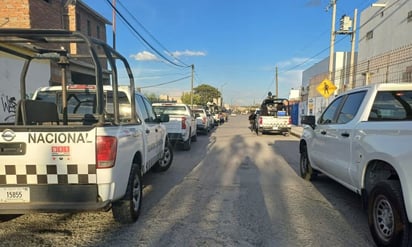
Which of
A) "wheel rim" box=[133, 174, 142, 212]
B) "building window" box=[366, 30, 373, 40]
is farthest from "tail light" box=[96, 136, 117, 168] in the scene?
"building window" box=[366, 30, 373, 40]

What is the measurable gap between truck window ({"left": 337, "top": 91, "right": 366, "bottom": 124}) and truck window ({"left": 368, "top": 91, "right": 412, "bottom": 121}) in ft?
0.94

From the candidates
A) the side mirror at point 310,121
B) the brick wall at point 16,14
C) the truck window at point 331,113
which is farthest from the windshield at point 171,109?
the truck window at point 331,113

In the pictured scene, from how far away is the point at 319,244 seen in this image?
407cm

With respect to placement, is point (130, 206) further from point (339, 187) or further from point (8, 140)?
point (339, 187)

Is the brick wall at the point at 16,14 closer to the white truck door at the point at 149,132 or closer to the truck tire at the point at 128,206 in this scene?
the white truck door at the point at 149,132

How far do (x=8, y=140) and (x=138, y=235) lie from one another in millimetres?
1882

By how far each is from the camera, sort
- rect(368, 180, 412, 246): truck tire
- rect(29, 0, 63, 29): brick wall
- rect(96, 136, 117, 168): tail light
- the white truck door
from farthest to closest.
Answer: rect(29, 0, 63, 29): brick wall < the white truck door < rect(96, 136, 117, 168): tail light < rect(368, 180, 412, 246): truck tire

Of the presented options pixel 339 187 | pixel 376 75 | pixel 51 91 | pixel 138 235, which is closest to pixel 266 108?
pixel 376 75

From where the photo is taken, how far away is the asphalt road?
4152mm

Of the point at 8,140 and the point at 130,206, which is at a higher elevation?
the point at 8,140

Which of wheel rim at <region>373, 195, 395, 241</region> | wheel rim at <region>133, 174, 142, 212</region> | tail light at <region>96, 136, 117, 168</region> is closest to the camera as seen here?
wheel rim at <region>373, 195, 395, 241</region>

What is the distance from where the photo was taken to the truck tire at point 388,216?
135 inches

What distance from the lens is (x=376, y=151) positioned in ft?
13.1

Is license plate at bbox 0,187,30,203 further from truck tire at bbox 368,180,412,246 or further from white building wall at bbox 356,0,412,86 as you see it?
white building wall at bbox 356,0,412,86
